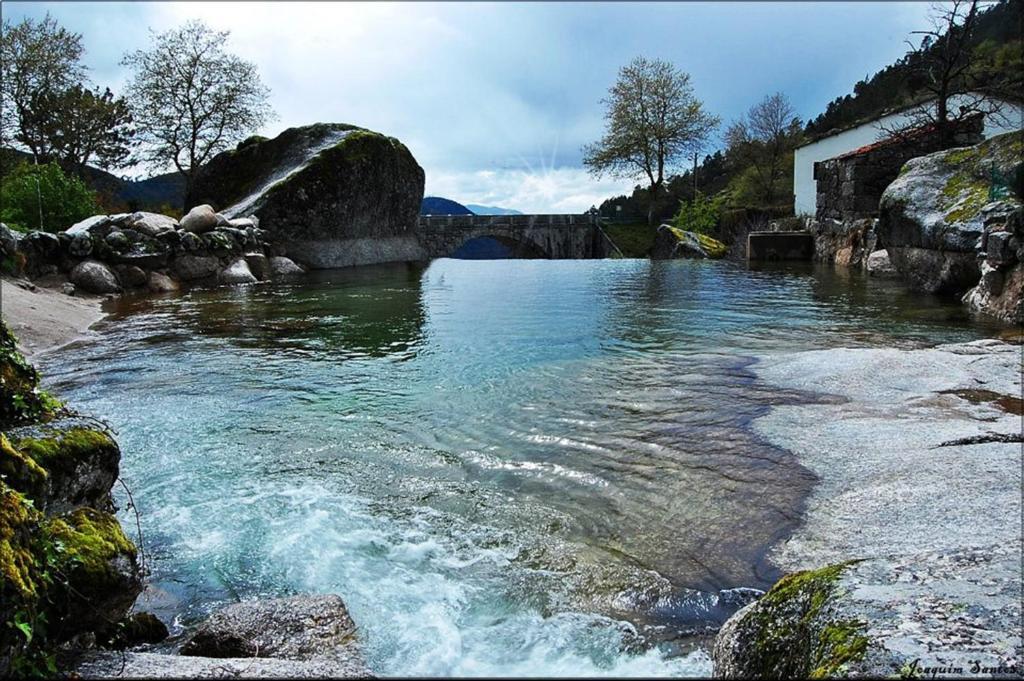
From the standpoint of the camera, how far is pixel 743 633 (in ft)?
8.84

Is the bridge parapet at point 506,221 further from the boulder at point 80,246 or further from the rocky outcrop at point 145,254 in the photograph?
the boulder at point 80,246

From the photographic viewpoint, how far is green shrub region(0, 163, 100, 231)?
21.5 m

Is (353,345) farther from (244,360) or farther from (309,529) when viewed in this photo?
(309,529)

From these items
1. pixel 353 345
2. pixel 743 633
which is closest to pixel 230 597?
pixel 743 633

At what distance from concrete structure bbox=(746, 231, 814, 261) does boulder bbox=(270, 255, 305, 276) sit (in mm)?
18518

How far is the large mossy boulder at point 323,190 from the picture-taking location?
26766mm

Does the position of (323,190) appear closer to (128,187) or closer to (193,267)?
(193,267)

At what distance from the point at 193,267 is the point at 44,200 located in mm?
6198

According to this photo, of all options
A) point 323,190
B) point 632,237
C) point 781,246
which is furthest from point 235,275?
point 632,237

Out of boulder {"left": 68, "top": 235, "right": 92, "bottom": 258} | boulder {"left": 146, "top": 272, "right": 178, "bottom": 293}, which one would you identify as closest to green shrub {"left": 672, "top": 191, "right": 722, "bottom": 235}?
boulder {"left": 146, "top": 272, "right": 178, "bottom": 293}

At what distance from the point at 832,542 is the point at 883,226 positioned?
52.5ft

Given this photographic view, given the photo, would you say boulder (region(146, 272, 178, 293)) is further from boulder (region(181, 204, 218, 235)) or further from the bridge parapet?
the bridge parapet

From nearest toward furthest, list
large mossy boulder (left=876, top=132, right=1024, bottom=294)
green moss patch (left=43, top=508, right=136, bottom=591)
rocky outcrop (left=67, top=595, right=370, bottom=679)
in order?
rocky outcrop (left=67, top=595, right=370, bottom=679) → green moss patch (left=43, top=508, right=136, bottom=591) → large mossy boulder (left=876, top=132, right=1024, bottom=294)

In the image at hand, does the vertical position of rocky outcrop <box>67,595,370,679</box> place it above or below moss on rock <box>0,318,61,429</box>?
below
